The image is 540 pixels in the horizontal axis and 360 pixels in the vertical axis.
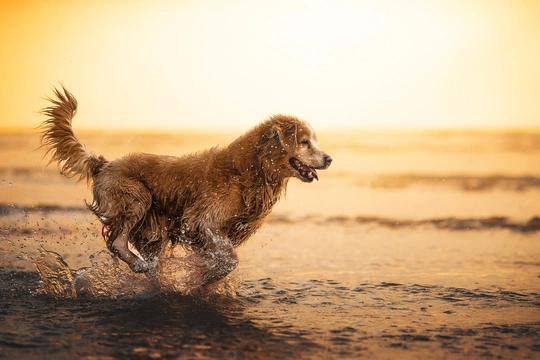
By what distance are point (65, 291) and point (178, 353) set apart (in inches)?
94.2

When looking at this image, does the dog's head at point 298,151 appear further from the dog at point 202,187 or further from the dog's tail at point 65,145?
the dog's tail at point 65,145

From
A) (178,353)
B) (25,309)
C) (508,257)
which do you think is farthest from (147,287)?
(508,257)

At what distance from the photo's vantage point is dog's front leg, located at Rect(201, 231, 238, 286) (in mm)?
6594

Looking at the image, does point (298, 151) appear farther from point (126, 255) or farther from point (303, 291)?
point (126, 255)

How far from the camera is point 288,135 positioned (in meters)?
6.77

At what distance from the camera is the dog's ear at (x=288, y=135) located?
6.73m

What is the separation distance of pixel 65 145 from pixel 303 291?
2.92 meters

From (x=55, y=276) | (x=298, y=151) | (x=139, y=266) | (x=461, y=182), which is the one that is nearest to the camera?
(x=139, y=266)

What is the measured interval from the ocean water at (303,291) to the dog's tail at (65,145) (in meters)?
0.95

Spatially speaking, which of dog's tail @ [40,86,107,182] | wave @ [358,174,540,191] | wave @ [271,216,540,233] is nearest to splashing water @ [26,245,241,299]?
dog's tail @ [40,86,107,182]

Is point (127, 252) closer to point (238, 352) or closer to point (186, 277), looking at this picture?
point (186, 277)

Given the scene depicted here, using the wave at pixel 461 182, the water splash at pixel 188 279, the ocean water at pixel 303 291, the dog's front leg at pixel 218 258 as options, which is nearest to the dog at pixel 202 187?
the dog's front leg at pixel 218 258

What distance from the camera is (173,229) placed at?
705 centimetres

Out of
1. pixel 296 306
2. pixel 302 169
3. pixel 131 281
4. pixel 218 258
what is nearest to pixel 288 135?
pixel 302 169
